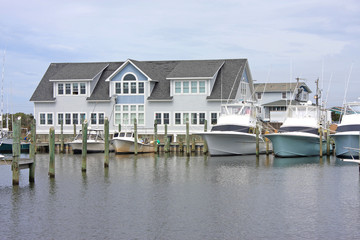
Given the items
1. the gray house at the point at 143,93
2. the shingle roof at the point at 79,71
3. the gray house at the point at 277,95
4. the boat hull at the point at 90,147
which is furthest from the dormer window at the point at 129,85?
the gray house at the point at 277,95

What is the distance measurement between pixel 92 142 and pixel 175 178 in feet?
63.5

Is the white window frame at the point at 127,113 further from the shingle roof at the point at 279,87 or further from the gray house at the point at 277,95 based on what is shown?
the shingle roof at the point at 279,87

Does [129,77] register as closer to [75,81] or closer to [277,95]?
[75,81]

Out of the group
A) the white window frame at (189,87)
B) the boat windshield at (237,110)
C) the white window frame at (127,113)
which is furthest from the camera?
the white window frame at (127,113)

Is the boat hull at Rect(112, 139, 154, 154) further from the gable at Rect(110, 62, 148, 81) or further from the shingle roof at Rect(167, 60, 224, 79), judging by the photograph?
the gable at Rect(110, 62, 148, 81)

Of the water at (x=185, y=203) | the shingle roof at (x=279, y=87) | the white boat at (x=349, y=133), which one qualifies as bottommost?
the water at (x=185, y=203)

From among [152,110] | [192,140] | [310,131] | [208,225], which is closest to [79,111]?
Answer: [152,110]

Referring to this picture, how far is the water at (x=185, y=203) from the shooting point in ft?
61.8

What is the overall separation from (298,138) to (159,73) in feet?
68.0

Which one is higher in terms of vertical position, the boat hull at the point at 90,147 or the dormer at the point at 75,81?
the dormer at the point at 75,81

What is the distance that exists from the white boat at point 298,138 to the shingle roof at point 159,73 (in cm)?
1080

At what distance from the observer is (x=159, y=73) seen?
58.0 m

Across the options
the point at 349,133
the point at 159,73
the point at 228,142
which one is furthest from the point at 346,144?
the point at 159,73

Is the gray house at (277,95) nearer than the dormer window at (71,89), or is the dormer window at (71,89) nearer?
the dormer window at (71,89)
